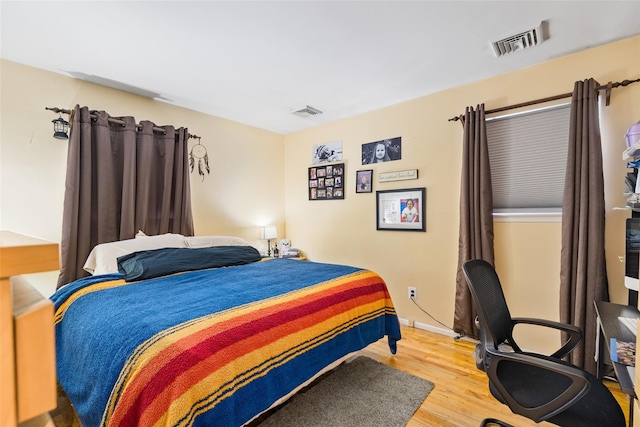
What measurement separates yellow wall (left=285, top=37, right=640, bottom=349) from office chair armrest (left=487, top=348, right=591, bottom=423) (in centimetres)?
154

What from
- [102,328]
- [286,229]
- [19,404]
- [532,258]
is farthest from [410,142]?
[19,404]

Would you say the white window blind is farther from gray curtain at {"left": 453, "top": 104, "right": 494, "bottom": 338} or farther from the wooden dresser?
the wooden dresser

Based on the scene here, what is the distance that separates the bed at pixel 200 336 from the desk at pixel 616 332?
51.9 inches

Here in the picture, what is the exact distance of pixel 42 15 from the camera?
6.24 ft

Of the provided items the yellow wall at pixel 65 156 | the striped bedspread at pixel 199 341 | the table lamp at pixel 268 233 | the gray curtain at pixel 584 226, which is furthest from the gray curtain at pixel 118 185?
the gray curtain at pixel 584 226

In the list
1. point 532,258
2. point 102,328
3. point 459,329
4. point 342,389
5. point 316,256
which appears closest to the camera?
point 102,328

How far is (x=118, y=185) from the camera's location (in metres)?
2.98

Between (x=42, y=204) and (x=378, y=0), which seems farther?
(x=42, y=204)

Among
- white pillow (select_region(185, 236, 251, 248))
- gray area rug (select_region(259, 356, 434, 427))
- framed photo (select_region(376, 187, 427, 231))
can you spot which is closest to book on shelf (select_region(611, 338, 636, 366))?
gray area rug (select_region(259, 356, 434, 427))

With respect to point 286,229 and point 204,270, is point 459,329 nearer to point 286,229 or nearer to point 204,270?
point 204,270

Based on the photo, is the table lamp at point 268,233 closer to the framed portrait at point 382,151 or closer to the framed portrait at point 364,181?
the framed portrait at point 364,181

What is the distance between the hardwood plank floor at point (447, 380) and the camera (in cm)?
184

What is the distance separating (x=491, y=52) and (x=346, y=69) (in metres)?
1.16

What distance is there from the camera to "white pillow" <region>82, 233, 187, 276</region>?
8.34 feet
